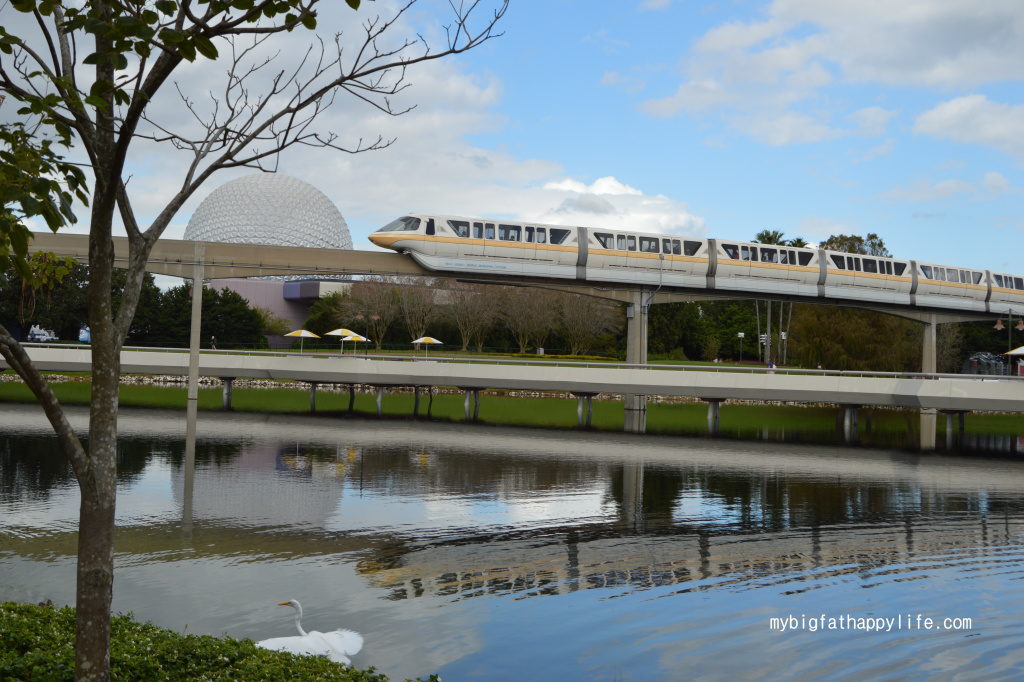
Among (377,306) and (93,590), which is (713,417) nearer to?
(93,590)

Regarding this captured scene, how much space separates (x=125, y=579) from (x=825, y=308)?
5987cm

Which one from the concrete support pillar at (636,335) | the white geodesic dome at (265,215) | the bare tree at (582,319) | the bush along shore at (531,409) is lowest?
the bush along shore at (531,409)

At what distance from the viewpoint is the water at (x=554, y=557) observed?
10.4 metres

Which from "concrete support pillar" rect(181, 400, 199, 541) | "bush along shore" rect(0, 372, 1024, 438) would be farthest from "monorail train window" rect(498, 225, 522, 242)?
"concrete support pillar" rect(181, 400, 199, 541)

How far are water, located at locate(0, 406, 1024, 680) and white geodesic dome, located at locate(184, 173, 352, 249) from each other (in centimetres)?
7170

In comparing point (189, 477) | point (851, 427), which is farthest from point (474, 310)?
point (189, 477)

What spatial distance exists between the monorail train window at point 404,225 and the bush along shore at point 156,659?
35561 millimetres

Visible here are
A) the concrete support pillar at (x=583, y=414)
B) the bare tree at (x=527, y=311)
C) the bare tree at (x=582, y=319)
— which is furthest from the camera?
the bare tree at (x=582, y=319)

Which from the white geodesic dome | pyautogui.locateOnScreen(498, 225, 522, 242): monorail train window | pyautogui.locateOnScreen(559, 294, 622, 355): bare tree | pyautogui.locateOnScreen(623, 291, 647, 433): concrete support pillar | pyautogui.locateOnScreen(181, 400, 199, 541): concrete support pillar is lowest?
pyautogui.locateOnScreen(181, 400, 199, 541): concrete support pillar

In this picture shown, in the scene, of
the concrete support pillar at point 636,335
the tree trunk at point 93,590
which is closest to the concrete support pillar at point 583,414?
the concrete support pillar at point 636,335

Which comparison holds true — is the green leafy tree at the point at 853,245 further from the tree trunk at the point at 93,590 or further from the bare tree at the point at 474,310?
the tree trunk at the point at 93,590

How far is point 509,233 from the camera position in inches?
1742

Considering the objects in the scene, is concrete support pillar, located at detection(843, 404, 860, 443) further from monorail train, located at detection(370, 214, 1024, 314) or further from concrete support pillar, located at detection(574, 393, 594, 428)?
concrete support pillar, located at detection(574, 393, 594, 428)

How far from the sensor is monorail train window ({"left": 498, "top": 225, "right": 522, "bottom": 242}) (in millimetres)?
44000
